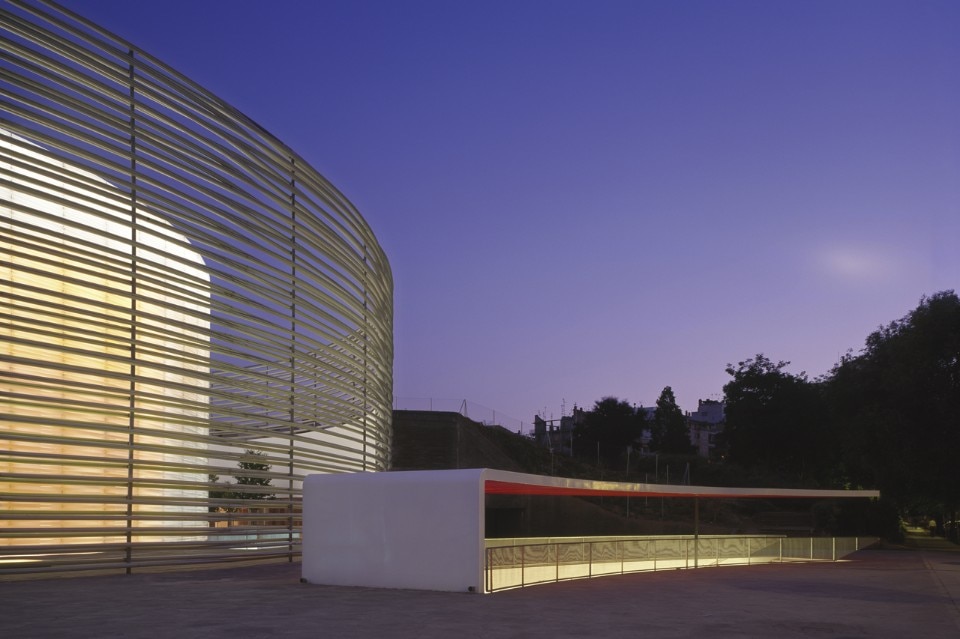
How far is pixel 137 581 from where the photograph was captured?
45.0 ft

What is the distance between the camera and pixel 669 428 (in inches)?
3770

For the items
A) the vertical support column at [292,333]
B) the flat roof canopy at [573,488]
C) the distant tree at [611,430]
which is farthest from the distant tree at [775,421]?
the vertical support column at [292,333]

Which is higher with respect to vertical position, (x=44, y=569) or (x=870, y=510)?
(x=44, y=569)

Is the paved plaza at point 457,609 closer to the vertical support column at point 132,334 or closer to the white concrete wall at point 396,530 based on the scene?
the white concrete wall at point 396,530

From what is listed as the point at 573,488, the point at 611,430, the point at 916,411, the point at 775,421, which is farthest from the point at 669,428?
the point at 573,488

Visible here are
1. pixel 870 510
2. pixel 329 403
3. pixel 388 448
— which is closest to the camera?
pixel 329 403

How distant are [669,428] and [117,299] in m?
84.4

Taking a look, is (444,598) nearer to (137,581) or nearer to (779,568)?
(137,581)

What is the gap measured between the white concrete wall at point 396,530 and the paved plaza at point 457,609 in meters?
0.47

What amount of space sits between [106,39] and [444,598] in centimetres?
960

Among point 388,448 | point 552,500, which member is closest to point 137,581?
point 388,448

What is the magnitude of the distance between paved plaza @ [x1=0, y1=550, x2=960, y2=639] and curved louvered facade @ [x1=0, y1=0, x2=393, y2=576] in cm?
106

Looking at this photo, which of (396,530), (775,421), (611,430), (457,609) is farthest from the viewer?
(611,430)

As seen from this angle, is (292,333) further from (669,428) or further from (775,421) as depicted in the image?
(669,428)
